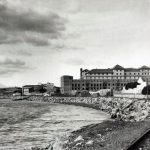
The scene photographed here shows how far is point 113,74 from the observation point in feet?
552

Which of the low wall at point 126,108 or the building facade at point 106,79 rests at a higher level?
the building facade at point 106,79

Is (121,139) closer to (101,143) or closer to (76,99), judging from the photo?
(101,143)

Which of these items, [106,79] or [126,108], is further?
[106,79]

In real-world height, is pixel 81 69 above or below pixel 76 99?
above

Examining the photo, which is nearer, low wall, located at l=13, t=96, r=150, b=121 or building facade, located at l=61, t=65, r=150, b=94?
low wall, located at l=13, t=96, r=150, b=121

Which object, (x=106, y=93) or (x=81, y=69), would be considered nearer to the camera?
(x=106, y=93)

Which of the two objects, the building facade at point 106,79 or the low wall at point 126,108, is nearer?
the low wall at point 126,108

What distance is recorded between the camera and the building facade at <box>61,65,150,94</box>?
16500cm

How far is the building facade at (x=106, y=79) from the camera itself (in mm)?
165000

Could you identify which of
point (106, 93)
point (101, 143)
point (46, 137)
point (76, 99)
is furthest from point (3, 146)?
point (106, 93)

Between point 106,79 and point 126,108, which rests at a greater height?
point 106,79

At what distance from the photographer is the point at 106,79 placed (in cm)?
16800

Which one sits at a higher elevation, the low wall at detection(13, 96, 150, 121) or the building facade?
the building facade

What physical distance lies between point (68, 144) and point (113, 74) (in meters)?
152
